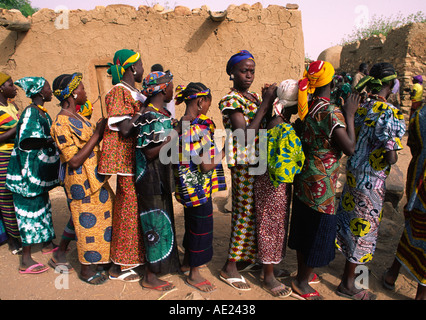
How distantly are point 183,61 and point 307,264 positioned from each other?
197 inches

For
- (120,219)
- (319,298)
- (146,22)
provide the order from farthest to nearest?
1. (146,22)
2. (120,219)
3. (319,298)

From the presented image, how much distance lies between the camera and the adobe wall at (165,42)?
5.72m

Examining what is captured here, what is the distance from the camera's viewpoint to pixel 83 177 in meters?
2.52

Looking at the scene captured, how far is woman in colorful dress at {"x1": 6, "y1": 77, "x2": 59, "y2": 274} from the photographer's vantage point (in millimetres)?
2725

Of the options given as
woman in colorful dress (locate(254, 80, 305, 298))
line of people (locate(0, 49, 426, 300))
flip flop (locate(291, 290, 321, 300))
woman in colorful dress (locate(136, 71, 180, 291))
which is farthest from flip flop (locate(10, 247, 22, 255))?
flip flop (locate(291, 290, 321, 300))

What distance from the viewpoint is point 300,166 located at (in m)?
2.25

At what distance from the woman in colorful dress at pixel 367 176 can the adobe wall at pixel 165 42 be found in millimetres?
3529

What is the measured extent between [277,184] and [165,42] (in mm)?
4877

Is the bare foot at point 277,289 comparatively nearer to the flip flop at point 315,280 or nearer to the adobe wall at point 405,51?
the flip flop at point 315,280

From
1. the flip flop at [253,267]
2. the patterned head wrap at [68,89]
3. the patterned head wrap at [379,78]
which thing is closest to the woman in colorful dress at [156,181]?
the patterned head wrap at [68,89]

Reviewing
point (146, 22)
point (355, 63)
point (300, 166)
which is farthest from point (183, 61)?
point (355, 63)

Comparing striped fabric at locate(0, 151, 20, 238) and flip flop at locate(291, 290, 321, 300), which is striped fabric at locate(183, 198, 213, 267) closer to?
flip flop at locate(291, 290, 321, 300)
